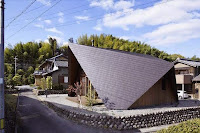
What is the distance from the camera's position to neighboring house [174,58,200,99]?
1823 cm

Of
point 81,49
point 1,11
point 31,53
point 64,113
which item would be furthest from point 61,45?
point 1,11

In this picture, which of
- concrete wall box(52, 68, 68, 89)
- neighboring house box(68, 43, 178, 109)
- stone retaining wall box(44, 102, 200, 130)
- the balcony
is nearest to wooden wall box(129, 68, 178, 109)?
neighboring house box(68, 43, 178, 109)

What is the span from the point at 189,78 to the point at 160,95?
9.79 meters

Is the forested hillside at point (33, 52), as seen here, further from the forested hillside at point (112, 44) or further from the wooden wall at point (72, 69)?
the wooden wall at point (72, 69)

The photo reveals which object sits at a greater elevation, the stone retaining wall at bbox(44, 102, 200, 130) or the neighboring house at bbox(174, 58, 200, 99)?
the neighboring house at bbox(174, 58, 200, 99)

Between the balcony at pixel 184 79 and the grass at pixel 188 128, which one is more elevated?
the balcony at pixel 184 79

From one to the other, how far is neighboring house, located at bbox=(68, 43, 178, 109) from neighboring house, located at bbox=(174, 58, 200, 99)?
7.44 meters

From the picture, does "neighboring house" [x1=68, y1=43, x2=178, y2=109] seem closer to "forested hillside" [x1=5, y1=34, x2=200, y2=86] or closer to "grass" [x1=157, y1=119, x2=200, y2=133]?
"grass" [x1=157, y1=119, x2=200, y2=133]

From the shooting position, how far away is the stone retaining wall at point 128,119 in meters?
7.43

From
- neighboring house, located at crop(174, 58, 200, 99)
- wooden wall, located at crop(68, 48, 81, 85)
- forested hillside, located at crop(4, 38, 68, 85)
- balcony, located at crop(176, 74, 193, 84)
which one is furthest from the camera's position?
forested hillside, located at crop(4, 38, 68, 85)

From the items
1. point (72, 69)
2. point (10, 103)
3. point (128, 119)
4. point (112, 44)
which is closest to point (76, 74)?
point (72, 69)

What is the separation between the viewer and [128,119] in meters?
7.51

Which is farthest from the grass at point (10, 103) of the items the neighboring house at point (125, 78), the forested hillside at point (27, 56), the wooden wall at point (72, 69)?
the forested hillside at point (27, 56)

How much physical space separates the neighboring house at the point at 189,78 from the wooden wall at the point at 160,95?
7.40m
